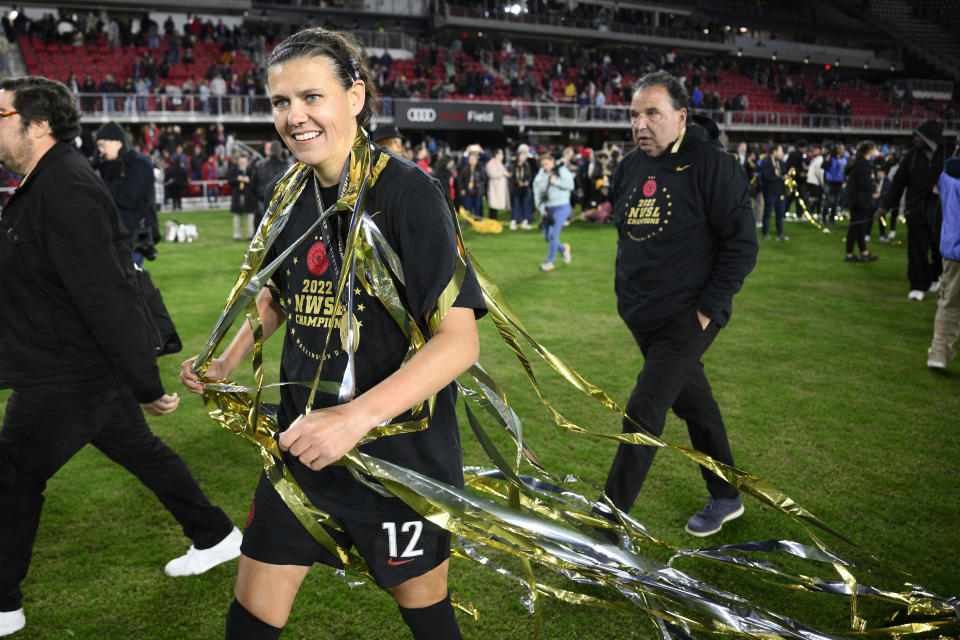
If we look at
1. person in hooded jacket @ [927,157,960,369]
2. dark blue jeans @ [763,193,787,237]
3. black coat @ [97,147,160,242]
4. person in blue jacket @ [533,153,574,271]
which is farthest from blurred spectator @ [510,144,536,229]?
person in hooded jacket @ [927,157,960,369]

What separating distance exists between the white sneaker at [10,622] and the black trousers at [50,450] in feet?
0.07

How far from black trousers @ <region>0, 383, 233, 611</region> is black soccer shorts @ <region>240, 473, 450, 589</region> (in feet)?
3.85

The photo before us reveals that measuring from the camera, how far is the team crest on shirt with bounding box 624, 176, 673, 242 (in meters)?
3.41

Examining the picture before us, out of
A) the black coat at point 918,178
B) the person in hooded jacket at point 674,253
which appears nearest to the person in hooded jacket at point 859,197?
the black coat at point 918,178

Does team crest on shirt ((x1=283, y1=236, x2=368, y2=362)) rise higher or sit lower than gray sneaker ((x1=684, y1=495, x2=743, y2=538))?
higher

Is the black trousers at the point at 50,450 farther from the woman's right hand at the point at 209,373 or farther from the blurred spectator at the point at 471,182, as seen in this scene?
the blurred spectator at the point at 471,182

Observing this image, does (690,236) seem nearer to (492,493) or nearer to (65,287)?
(492,493)

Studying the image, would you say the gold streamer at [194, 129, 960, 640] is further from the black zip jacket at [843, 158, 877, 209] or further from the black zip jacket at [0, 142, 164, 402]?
the black zip jacket at [843, 158, 877, 209]

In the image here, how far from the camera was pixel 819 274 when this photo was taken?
36.5 feet

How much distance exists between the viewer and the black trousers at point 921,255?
8.46 metres

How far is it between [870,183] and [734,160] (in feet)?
33.7

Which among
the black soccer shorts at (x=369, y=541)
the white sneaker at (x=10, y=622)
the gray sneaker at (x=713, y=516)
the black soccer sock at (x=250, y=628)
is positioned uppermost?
the black soccer shorts at (x=369, y=541)

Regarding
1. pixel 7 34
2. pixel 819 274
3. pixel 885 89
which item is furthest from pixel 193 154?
pixel 885 89

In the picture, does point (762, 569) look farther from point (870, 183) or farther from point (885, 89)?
point (885, 89)
